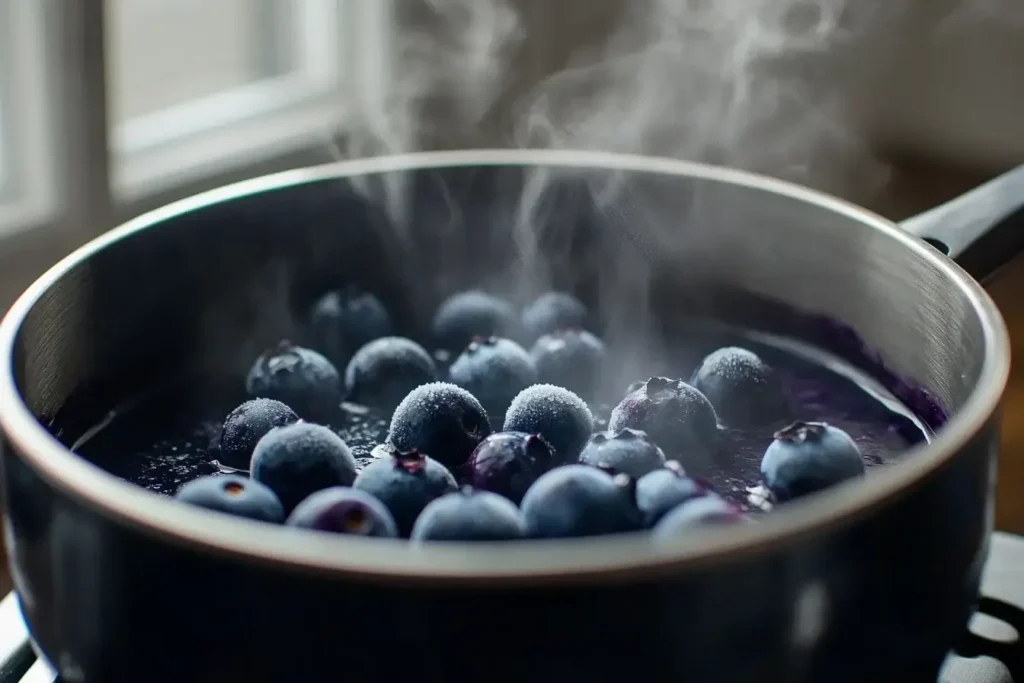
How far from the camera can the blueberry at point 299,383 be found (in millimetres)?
863

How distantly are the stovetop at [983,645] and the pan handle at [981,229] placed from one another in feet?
0.71

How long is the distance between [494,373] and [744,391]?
0.17 m

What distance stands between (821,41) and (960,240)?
7.93 ft

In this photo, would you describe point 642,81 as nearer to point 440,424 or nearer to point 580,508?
point 440,424

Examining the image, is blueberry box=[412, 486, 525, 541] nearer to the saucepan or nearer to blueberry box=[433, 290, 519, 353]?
the saucepan

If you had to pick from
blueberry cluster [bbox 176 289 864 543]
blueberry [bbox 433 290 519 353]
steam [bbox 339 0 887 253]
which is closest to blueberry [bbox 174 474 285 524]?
blueberry cluster [bbox 176 289 864 543]

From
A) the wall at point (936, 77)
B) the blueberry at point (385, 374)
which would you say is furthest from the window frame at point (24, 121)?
the wall at point (936, 77)

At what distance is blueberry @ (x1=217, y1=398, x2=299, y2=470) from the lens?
30.7 inches

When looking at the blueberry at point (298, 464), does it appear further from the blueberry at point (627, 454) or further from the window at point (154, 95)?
the window at point (154, 95)

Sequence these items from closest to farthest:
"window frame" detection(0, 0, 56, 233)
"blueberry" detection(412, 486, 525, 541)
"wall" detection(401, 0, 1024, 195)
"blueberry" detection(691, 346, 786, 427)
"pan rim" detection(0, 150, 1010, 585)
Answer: "pan rim" detection(0, 150, 1010, 585)
"blueberry" detection(412, 486, 525, 541)
"blueberry" detection(691, 346, 786, 427)
"window frame" detection(0, 0, 56, 233)
"wall" detection(401, 0, 1024, 195)

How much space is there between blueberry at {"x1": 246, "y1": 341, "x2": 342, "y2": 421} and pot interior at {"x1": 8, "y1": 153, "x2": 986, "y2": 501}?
0.04 metres

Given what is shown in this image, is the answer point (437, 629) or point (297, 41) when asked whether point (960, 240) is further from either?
point (297, 41)

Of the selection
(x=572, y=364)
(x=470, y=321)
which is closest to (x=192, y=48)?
(x=470, y=321)

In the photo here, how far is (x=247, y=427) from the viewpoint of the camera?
0.78 m
